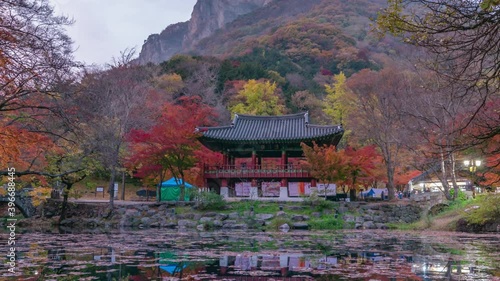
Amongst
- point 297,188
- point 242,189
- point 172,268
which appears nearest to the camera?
point 172,268

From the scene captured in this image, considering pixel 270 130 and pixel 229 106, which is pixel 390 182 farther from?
pixel 229 106

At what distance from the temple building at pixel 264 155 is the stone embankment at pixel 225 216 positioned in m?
3.84

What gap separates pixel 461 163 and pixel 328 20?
91.1 meters

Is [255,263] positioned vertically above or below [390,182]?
below

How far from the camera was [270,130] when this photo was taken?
3522cm

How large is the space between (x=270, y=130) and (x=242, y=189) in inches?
211

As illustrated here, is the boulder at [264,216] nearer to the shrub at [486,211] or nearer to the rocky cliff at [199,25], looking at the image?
the shrub at [486,211]

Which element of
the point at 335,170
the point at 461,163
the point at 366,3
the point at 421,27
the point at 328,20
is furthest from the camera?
the point at 366,3

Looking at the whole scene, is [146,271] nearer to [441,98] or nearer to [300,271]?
[300,271]

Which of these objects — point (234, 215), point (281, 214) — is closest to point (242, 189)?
point (234, 215)

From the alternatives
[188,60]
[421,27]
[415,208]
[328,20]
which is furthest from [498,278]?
[328,20]

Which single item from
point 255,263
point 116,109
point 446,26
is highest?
point 116,109

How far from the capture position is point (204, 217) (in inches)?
1070

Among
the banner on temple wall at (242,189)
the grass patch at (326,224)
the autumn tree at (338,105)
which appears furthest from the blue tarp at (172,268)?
the autumn tree at (338,105)
